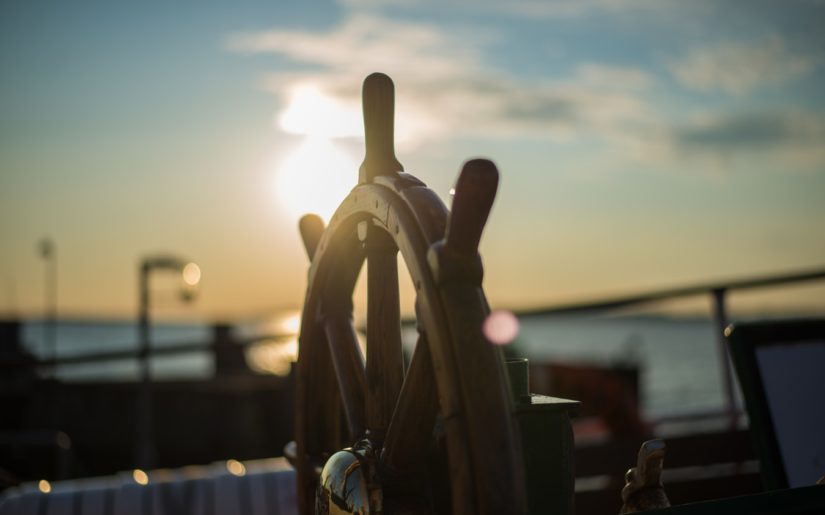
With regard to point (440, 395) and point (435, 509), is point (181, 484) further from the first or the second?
point (440, 395)

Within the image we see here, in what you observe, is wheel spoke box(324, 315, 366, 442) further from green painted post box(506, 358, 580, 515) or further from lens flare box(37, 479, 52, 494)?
lens flare box(37, 479, 52, 494)

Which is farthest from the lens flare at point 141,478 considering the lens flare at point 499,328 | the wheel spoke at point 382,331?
the lens flare at point 499,328

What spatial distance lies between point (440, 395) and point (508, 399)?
10cm

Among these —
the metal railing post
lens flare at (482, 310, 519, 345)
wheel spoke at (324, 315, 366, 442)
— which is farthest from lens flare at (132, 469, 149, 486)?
the metal railing post

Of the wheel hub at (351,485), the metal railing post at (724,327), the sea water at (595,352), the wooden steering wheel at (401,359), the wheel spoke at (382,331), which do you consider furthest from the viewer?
the sea water at (595,352)

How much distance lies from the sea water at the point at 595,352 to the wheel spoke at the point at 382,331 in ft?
7.66

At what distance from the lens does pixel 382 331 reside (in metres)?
1.46

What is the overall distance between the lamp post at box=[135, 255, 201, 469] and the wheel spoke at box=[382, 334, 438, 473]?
330 cm

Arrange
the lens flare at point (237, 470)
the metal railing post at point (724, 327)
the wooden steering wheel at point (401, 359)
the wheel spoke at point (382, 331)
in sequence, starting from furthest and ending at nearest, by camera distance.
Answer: the metal railing post at point (724, 327) → the lens flare at point (237, 470) → the wheel spoke at point (382, 331) → the wooden steering wheel at point (401, 359)

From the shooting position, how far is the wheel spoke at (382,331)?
143cm

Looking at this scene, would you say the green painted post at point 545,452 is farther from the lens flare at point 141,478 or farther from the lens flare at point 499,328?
the lens flare at point 141,478

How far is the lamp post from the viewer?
4.39 meters

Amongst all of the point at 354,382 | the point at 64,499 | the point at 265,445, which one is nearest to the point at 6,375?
the point at 265,445

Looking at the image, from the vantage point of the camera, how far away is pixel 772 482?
73.4 inches
